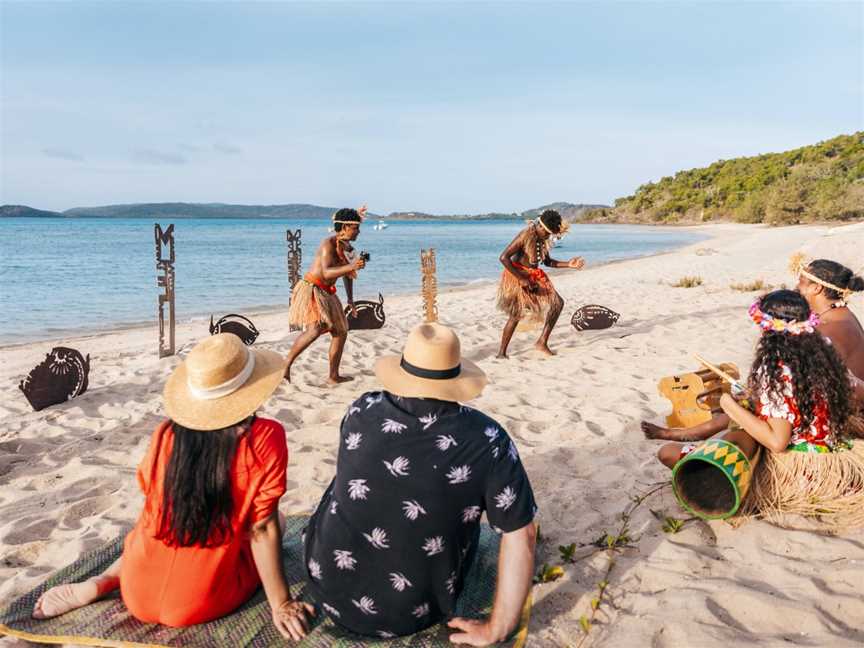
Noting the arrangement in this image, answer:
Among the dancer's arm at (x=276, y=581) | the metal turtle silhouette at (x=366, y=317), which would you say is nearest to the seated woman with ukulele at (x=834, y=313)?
the dancer's arm at (x=276, y=581)

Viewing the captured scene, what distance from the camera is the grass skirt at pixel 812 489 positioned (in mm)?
2752

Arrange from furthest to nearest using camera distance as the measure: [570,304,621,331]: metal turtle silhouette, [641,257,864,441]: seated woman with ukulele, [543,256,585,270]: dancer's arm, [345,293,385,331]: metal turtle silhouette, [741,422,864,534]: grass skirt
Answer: [345,293,385,331]: metal turtle silhouette < [570,304,621,331]: metal turtle silhouette < [543,256,585,270]: dancer's arm < [641,257,864,441]: seated woman with ukulele < [741,422,864,534]: grass skirt

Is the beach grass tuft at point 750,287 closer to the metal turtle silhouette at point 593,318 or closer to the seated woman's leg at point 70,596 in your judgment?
the metal turtle silhouette at point 593,318

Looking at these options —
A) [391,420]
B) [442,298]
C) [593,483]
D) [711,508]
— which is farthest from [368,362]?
[442,298]

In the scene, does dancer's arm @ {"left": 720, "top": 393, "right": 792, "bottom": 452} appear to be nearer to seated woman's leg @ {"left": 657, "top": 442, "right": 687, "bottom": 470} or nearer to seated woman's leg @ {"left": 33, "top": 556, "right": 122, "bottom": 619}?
seated woman's leg @ {"left": 657, "top": 442, "right": 687, "bottom": 470}

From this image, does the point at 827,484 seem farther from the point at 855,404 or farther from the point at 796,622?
the point at 796,622

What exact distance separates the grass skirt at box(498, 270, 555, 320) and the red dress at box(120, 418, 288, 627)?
467cm

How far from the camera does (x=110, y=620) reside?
2236mm

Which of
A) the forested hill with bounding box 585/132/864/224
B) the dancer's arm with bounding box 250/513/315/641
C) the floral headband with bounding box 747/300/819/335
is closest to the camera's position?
the dancer's arm with bounding box 250/513/315/641

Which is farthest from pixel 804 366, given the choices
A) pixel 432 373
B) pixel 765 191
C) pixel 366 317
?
pixel 765 191

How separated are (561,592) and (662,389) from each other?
5.05 feet

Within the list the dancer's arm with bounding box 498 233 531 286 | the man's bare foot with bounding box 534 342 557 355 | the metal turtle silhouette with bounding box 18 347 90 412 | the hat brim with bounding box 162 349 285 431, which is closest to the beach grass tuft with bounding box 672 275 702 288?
the man's bare foot with bounding box 534 342 557 355

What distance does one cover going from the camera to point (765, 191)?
145ft

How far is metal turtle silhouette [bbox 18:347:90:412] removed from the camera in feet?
16.5
